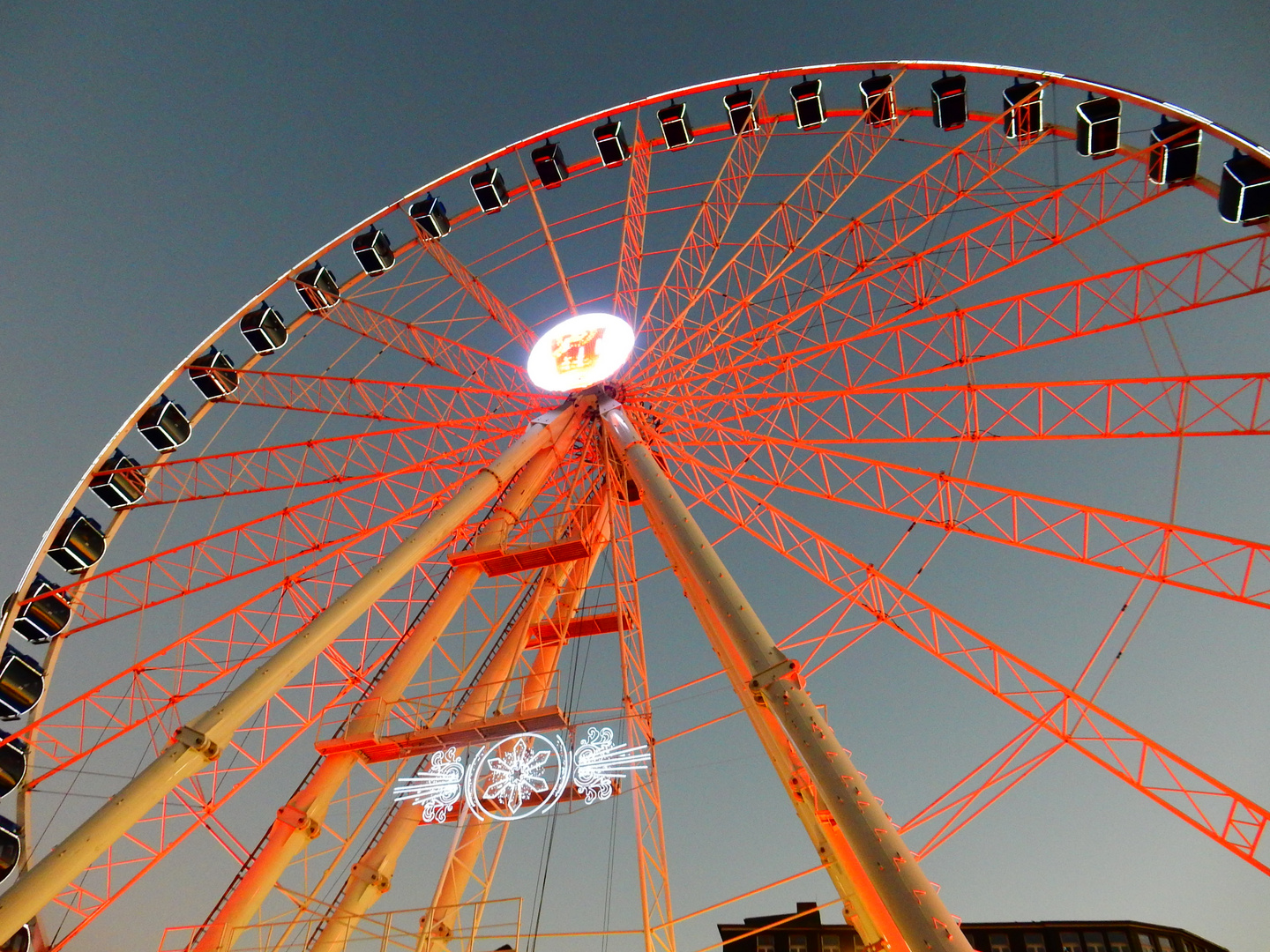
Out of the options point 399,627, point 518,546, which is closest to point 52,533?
point 399,627

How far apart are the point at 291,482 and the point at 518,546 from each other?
5.17 meters

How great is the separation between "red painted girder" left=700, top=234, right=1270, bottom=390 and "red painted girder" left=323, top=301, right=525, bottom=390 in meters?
6.02

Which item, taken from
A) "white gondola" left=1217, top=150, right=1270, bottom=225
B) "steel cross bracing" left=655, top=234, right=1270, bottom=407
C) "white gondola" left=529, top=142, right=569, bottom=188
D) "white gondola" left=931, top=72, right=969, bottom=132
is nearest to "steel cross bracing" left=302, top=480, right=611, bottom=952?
"steel cross bracing" left=655, top=234, right=1270, bottom=407

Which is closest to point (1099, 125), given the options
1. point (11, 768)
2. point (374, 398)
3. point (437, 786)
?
point (374, 398)

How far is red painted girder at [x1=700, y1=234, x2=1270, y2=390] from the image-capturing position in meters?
13.9

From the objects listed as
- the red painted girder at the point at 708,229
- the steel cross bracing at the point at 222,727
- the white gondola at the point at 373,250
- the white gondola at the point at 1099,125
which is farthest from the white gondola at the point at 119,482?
the white gondola at the point at 1099,125

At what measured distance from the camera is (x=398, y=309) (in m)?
21.3

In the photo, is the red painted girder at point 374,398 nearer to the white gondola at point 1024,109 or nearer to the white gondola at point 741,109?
the white gondola at point 741,109

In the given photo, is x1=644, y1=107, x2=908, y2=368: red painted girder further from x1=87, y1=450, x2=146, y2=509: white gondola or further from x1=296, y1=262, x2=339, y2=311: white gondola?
x1=87, y1=450, x2=146, y2=509: white gondola

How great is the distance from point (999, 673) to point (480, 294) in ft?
45.6

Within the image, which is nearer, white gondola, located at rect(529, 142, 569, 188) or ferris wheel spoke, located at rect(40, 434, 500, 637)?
ferris wheel spoke, located at rect(40, 434, 500, 637)

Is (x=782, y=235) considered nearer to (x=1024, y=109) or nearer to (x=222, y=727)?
(x=1024, y=109)

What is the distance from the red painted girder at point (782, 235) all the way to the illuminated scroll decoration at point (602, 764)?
9119 millimetres

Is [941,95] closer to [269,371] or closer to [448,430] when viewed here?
[448,430]
